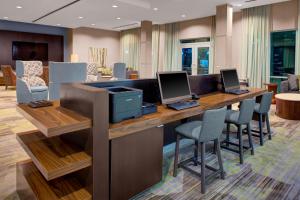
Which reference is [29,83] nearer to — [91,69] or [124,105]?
[91,69]

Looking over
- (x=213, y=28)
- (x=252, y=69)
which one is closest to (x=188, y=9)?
(x=213, y=28)

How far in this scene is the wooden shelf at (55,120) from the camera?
5.34 feet

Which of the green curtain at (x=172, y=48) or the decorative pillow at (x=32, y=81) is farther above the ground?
the green curtain at (x=172, y=48)

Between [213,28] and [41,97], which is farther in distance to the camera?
[213,28]

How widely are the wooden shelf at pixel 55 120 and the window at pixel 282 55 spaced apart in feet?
24.9

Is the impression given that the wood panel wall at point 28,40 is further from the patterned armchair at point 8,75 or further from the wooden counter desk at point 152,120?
the wooden counter desk at point 152,120

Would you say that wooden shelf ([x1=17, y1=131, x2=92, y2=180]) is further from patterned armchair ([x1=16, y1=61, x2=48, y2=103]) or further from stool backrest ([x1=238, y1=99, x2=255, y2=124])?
patterned armchair ([x1=16, y1=61, x2=48, y2=103])

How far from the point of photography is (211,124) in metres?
2.40

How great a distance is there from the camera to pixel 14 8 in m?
8.05

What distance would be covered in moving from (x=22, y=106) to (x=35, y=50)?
11137 millimetres

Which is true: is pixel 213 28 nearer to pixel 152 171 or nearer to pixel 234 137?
pixel 234 137

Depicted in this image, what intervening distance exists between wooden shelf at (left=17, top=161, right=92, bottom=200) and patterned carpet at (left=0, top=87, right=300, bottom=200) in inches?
11.2

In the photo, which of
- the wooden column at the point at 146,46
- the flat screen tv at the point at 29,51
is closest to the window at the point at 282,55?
the wooden column at the point at 146,46

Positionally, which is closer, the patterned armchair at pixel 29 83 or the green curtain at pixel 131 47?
the patterned armchair at pixel 29 83
